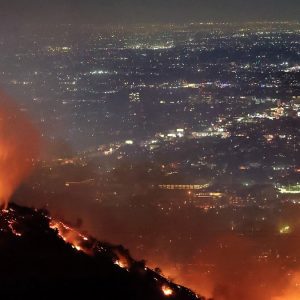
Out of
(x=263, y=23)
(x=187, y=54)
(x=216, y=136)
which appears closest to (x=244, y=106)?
(x=216, y=136)

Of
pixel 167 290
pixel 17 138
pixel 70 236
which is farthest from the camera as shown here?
pixel 17 138

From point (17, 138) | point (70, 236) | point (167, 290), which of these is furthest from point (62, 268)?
point (17, 138)

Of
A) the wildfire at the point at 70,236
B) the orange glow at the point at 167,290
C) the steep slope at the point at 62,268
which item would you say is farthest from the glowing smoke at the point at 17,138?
the orange glow at the point at 167,290

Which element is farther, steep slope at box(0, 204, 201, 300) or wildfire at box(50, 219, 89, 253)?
wildfire at box(50, 219, 89, 253)

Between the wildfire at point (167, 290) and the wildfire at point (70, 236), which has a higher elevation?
the wildfire at point (70, 236)

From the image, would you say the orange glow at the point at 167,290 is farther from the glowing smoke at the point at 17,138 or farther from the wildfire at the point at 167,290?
the glowing smoke at the point at 17,138

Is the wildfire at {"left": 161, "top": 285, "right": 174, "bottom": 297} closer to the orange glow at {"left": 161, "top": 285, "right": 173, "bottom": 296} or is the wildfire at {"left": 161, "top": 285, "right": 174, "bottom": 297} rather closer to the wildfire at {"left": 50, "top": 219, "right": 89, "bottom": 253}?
the orange glow at {"left": 161, "top": 285, "right": 173, "bottom": 296}

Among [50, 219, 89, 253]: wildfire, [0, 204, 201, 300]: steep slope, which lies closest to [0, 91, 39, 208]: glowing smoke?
[50, 219, 89, 253]: wildfire

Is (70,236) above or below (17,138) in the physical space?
below

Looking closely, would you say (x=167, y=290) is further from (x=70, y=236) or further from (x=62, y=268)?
(x=70, y=236)

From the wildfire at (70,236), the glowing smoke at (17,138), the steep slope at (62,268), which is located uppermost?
the glowing smoke at (17,138)

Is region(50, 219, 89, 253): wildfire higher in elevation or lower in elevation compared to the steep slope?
higher

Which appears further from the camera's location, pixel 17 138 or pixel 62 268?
pixel 17 138
